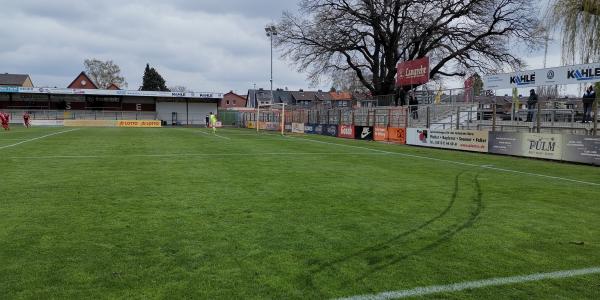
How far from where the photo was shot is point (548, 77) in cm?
1883

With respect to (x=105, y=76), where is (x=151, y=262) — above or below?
below

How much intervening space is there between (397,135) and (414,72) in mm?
8087

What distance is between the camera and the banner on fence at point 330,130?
37.1 m

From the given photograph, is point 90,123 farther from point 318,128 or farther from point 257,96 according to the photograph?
point 257,96

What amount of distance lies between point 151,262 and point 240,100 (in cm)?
12430

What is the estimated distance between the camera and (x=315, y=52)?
1794 inches

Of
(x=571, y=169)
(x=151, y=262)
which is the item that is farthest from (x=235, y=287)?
(x=571, y=169)

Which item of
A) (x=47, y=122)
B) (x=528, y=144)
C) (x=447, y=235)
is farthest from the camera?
(x=47, y=122)

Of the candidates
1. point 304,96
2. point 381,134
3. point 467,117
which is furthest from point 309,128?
point 304,96

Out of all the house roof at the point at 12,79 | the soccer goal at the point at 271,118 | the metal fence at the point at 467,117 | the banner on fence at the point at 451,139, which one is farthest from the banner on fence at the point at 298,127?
the house roof at the point at 12,79

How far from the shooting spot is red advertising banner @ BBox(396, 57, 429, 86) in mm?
33000

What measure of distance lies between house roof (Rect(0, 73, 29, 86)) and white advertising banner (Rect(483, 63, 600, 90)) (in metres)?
93.5

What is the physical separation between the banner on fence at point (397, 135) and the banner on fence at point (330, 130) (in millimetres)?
8264

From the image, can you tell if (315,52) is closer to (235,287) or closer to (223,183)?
(223,183)
